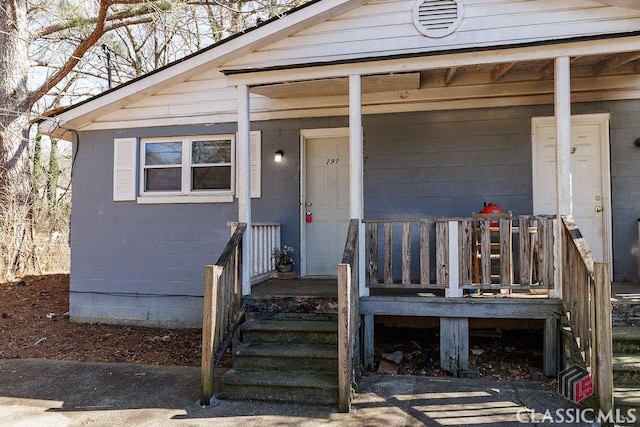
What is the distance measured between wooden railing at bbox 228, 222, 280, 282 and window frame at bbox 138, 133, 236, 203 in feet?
2.61

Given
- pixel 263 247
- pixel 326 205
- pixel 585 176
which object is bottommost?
pixel 263 247

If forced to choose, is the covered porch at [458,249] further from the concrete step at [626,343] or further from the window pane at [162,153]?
the window pane at [162,153]

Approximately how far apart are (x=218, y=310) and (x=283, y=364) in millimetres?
783

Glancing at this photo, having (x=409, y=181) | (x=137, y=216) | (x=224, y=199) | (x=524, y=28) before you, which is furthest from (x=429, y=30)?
(x=137, y=216)

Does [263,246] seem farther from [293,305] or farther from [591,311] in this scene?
[591,311]

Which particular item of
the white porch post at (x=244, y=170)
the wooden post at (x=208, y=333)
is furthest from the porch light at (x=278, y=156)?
the wooden post at (x=208, y=333)

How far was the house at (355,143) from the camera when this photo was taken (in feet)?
16.0

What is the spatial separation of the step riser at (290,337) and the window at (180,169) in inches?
92.4

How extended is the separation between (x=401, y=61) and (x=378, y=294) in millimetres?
2545

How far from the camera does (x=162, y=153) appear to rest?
660 cm

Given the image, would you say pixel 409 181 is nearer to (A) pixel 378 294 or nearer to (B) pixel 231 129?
(A) pixel 378 294

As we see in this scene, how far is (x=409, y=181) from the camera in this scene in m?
5.94

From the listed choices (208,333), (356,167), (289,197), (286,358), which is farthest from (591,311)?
(289,197)

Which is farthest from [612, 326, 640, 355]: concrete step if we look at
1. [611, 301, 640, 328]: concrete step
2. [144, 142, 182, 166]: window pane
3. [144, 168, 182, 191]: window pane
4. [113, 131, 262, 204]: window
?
[144, 142, 182, 166]: window pane
